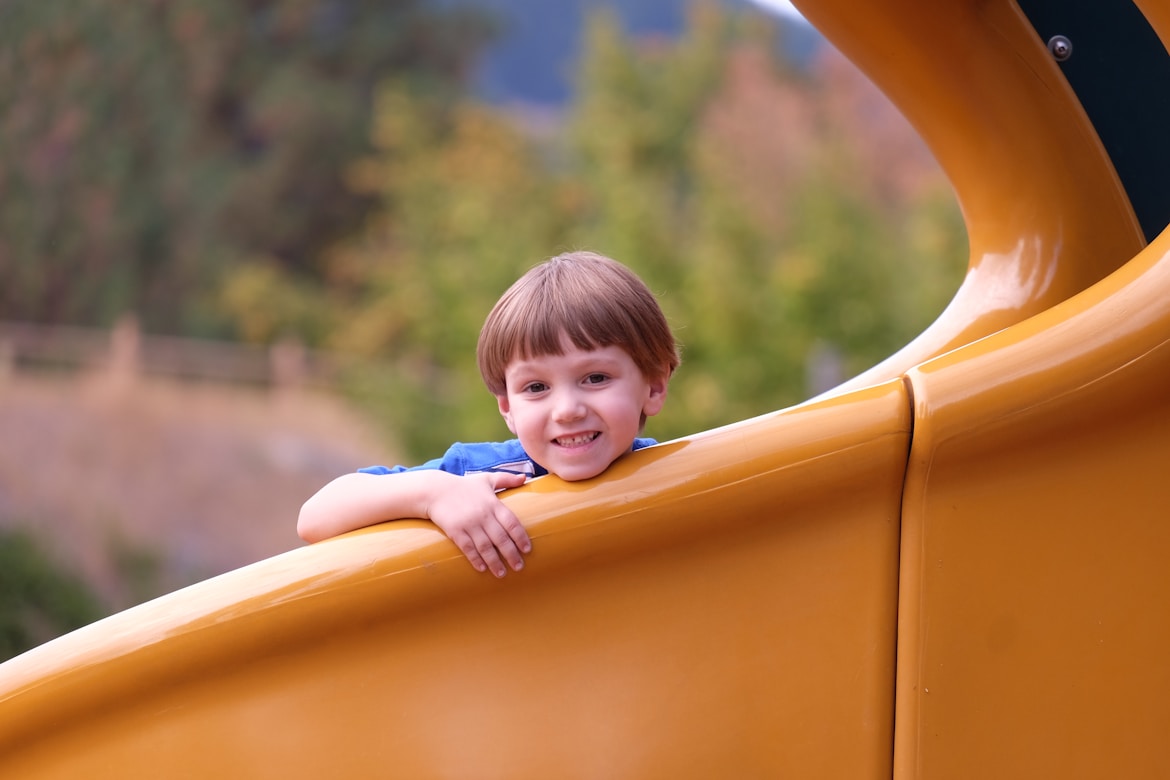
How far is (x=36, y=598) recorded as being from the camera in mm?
8188

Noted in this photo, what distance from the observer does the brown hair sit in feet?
4.11

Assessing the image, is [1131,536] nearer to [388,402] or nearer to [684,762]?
[684,762]

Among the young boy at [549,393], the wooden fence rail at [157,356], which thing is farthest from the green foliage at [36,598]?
the young boy at [549,393]

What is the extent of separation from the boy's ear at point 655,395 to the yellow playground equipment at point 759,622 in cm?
19

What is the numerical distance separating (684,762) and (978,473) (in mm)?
369

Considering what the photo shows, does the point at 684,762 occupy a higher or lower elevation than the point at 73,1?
lower

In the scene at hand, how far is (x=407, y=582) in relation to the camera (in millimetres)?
1105

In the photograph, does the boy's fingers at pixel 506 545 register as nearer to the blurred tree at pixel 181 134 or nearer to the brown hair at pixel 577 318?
the brown hair at pixel 577 318

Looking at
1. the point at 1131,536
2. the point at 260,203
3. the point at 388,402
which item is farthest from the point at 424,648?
the point at 260,203

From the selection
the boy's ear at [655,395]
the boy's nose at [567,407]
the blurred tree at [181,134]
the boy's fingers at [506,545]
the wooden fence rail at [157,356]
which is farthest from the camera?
the wooden fence rail at [157,356]

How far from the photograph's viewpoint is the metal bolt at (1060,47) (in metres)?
1.59

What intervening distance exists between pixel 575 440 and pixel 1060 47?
88 cm

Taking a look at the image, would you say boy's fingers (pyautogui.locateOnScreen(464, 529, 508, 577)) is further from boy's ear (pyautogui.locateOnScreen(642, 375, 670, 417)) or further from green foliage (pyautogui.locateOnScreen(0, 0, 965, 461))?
green foliage (pyautogui.locateOnScreen(0, 0, 965, 461))

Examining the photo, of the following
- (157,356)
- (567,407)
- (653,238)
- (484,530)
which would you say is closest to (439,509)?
(484,530)
